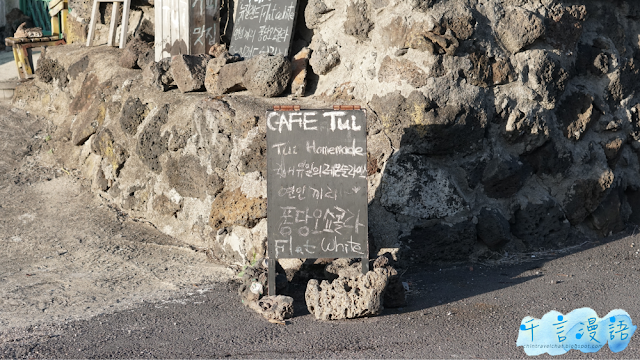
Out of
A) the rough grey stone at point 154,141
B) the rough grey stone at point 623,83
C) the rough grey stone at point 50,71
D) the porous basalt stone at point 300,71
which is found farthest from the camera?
the rough grey stone at point 50,71

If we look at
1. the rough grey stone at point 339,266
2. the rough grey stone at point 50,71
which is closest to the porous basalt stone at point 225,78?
the rough grey stone at point 339,266

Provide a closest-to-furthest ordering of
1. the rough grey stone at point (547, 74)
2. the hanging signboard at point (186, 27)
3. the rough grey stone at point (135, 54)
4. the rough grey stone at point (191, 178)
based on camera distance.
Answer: the rough grey stone at point (547, 74)
the rough grey stone at point (191, 178)
the hanging signboard at point (186, 27)
the rough grey stone at point (135, 54)

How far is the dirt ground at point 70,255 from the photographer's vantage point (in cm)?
488

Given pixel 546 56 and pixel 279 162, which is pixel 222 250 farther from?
pixel 546 56

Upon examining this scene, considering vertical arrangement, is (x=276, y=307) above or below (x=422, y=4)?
below

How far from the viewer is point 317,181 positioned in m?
4.77

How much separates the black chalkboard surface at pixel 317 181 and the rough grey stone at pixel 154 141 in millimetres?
2160

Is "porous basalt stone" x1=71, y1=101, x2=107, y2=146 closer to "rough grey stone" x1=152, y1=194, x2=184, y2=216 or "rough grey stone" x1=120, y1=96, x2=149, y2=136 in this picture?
"rough grey stone" x1=120, y1=96, x2=149, y2=136

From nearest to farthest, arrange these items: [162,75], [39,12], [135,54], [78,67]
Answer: [162,75] < [135,54] < [78,67] < [39,12]

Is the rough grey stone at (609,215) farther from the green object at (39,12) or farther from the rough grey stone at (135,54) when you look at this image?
the green object at (39,12)

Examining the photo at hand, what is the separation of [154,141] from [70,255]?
55.2 inches

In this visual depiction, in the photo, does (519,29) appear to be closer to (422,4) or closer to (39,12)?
(422,4)

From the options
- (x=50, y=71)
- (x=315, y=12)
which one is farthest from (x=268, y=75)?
(x=50, y=71)

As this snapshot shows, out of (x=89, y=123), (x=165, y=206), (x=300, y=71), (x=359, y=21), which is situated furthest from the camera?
(x=89, y=123)
